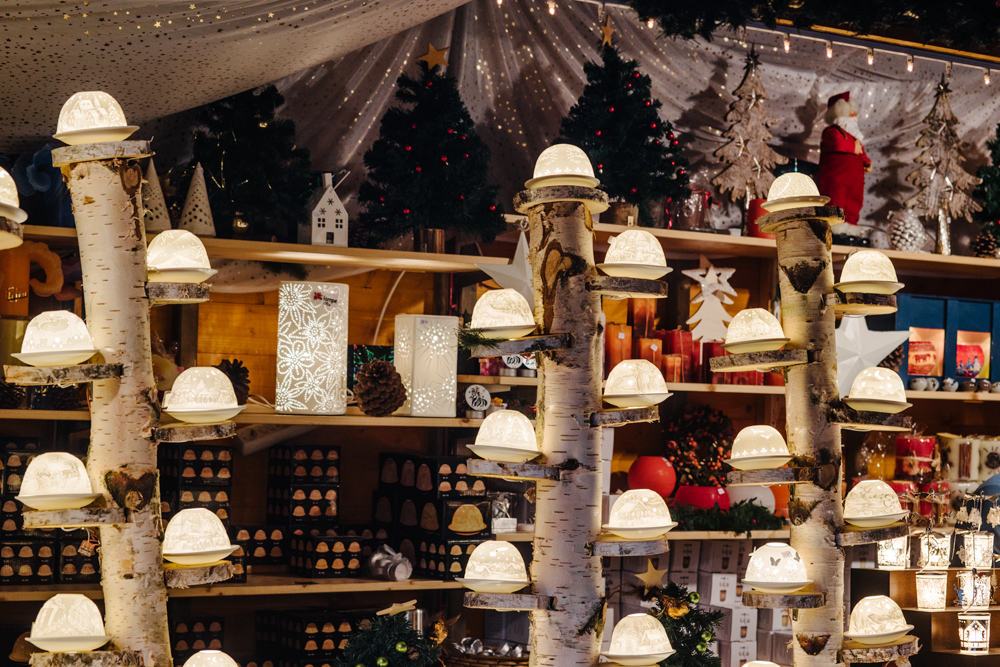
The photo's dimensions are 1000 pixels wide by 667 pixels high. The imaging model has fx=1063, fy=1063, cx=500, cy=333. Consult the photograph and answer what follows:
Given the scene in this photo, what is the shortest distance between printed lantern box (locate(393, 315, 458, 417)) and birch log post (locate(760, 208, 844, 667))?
1.05m

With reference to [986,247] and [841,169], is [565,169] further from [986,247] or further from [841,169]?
[986,247]

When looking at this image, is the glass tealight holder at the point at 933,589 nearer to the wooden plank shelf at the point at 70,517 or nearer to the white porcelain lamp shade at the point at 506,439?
the white porcelain lamp shade at the point at 506,439

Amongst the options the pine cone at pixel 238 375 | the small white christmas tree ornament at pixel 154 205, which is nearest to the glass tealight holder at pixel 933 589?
the pine cone at pixel 238 375

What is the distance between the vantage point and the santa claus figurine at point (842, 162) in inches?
140

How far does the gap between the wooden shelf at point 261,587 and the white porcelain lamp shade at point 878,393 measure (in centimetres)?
129

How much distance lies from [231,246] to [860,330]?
2.06 metres

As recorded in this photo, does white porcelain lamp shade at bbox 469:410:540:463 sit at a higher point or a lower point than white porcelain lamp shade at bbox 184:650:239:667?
higher

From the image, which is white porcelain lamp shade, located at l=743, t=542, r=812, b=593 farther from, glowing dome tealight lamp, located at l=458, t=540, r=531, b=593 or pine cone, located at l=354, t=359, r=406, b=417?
pine cone, located at l=354, t=359, r=406, b=417

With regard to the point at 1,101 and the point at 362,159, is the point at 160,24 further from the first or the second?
the point at 362,159

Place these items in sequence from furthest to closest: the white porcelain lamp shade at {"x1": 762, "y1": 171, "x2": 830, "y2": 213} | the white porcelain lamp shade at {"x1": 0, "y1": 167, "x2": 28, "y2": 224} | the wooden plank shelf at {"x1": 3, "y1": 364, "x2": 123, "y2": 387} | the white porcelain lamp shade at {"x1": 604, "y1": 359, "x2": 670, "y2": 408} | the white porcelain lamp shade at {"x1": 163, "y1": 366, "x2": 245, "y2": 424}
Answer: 1. the white porcelain lamp shade at {"x1": 762, "y1": 171, "x2": 830, "y2": 213}
2. the white porcelain lamp shade at {"x1": 604, "y1": 359, "x2": 670, "y2": 408}
3. the white porcelain lamp shade at {"x1": 163, "y1": 366, "x2": 245, "y2": 424}
4. the wooden plank shelf at {"x1": 3, "y1": 364, "x2": 123, "y2": 387}
5. the white porcelain lamp shade at {"x1": 0, "y1": 167, "x2": 28, "y2": 224}

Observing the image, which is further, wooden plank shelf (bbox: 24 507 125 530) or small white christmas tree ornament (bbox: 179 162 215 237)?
small white christmas tree ornament (bbox: 179 162 215 237)

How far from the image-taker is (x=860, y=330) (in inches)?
140

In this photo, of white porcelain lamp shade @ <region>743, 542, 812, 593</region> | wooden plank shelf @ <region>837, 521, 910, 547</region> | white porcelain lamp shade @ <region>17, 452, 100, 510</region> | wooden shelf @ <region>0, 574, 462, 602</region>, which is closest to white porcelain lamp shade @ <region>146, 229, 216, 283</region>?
white porcelain lamp shade @ <region>17, 452, 100, 510</region>

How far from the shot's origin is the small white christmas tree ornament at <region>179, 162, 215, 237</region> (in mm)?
2818
